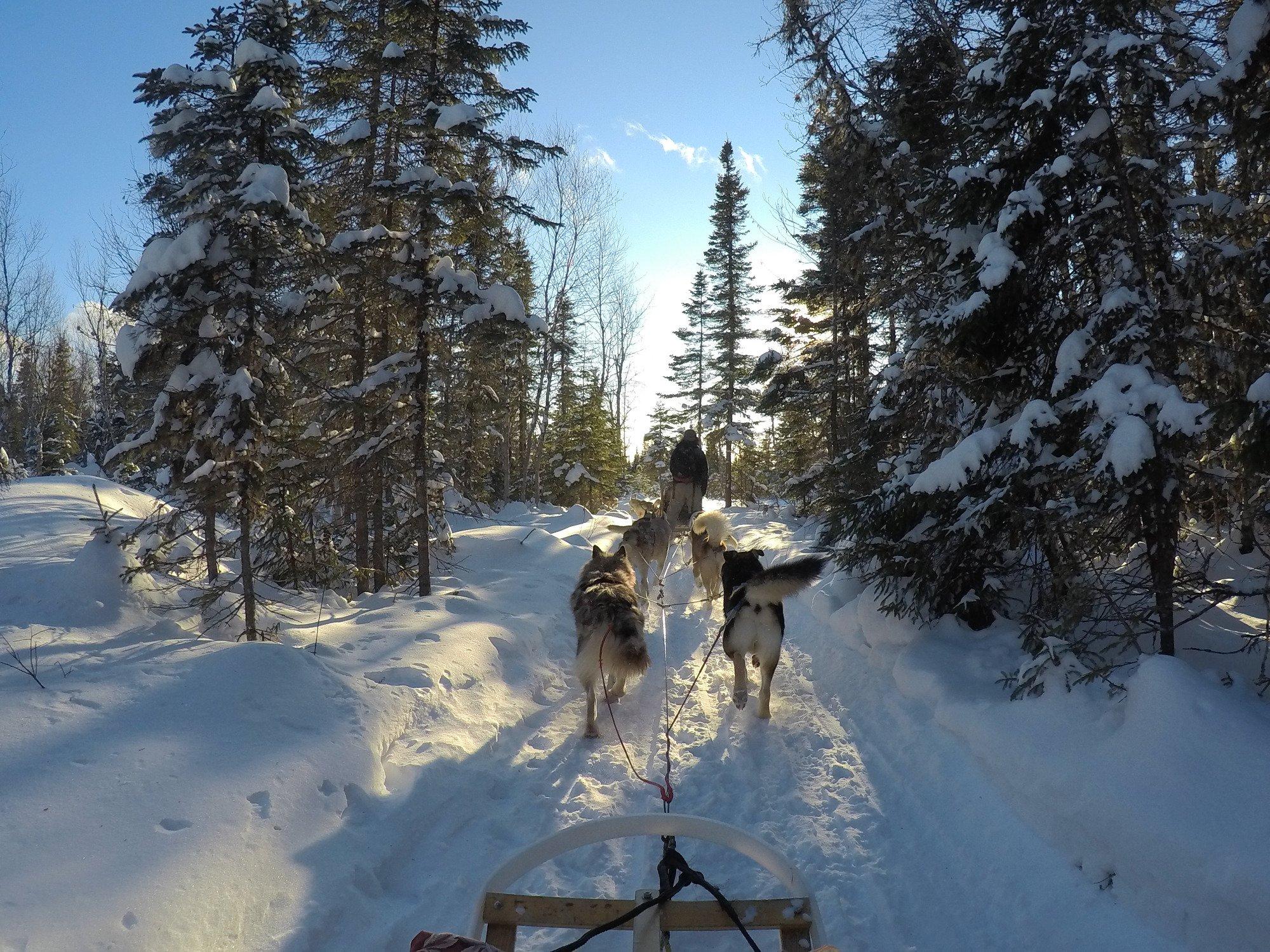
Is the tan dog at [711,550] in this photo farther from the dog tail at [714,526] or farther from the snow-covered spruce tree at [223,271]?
the snow-covered spruce tree at [223,271]

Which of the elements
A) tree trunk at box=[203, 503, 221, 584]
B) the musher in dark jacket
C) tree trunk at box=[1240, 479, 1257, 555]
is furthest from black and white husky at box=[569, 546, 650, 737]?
the musher in dark jacket

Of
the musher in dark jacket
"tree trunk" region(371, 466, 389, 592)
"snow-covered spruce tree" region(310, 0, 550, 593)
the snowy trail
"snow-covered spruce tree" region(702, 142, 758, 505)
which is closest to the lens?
the snowy trail

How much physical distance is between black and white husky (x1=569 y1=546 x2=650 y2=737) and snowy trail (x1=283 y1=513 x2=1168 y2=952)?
0.40 metres

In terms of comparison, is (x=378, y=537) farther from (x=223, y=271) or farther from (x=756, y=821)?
(x=756, y=821)

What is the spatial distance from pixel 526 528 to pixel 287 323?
807cm

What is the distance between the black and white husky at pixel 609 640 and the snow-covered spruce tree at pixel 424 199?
407cm

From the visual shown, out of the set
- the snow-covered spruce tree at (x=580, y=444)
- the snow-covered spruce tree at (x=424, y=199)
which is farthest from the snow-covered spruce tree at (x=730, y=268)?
the snow-covered spruce tree at (x=424, y=199)

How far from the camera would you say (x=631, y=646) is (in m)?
5.57

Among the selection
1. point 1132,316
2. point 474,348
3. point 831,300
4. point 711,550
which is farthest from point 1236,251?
point 831,300

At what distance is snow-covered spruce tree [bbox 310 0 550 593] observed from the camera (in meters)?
8.77

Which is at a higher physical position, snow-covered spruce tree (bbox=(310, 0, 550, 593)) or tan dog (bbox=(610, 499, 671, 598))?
snow-covered spruce tree (bbox=(310, 0, 550, 593))

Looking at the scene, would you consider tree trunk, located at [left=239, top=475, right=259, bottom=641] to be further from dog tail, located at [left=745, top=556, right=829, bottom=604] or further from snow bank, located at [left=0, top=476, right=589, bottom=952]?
dog tail, located at [left=745, top=556, right=829, bottom=604]

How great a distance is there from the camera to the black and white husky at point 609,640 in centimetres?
556

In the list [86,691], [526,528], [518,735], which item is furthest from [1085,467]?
[526,528]
